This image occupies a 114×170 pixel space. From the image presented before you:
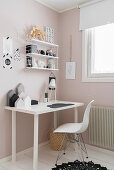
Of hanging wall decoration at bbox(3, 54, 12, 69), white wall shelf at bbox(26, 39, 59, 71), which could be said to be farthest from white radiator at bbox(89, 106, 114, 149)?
hanging wall decoration at bbox(3, 54, 12, 69)

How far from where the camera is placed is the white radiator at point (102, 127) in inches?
101

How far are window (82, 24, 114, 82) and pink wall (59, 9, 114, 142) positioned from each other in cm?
10

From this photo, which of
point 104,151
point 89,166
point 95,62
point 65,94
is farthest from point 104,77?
Result: point 89,166

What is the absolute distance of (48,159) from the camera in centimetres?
246

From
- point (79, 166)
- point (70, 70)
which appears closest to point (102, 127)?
point (79, 166)

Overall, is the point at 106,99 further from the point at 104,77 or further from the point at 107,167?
the point at 107,167

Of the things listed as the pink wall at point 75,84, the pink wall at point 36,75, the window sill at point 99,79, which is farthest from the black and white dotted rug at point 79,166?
the window sill at point 99,79

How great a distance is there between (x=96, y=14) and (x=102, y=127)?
1.77 meters

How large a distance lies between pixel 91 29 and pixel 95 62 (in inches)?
22.1

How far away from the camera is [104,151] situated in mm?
2701

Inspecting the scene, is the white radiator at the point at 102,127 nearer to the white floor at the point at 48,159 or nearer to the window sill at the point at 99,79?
the white floor at the point at 48,159

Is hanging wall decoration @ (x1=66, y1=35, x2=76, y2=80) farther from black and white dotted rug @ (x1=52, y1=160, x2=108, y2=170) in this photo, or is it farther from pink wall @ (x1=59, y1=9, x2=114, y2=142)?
black and white dotted rug @ (x1=52, y1=160, x2=108, y2=170)

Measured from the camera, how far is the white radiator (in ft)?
8.45

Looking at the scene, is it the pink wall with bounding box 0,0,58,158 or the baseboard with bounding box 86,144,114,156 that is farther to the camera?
the baseboard with bounding box 86,144,114,156
